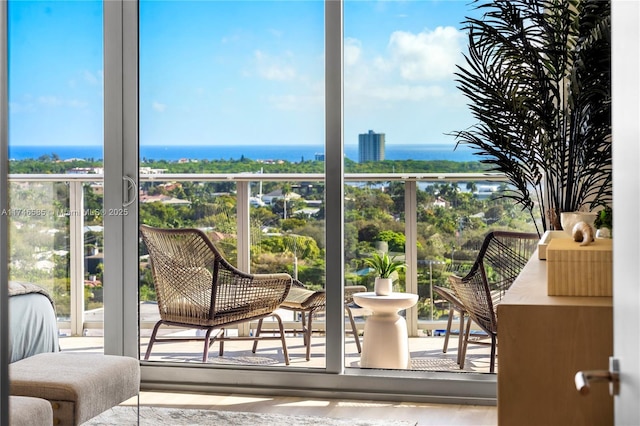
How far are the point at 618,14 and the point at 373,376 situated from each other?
11.3 ft

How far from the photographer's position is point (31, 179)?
4.60 metres

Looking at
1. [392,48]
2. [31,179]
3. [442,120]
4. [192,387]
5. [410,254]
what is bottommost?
[192,387]

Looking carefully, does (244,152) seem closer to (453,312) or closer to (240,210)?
(240,210)

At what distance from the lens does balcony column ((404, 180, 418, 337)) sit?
4375 millimetres

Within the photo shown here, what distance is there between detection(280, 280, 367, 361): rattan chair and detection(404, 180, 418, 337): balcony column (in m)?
0.31

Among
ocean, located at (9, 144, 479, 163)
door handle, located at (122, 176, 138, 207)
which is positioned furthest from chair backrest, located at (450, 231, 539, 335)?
door handle, located at (122, 176, 138, 207)

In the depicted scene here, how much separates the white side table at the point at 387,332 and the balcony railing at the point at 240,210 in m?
0.05

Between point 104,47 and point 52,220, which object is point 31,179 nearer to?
point 52,220

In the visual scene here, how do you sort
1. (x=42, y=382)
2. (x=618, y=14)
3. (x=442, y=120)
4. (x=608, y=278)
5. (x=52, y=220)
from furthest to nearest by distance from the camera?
1. (x=52, y=220)
2. (x=442, y=120)
3. (x=42, y=382)
4. (x=608, y=278)
5. (x=618, y=14)

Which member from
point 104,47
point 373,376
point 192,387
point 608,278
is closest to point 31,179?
point 104,47

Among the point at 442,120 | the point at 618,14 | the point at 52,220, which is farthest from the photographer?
the point at 52,220

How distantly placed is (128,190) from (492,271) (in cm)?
212

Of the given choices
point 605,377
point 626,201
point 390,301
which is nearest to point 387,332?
point 390,301

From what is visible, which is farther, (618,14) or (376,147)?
(376,147)
